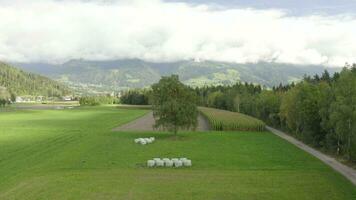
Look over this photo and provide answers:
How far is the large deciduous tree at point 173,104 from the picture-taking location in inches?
2830

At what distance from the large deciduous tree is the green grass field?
23.7 feet

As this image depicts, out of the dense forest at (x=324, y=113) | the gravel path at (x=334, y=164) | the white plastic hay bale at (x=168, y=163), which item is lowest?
the gravel path at (x=334, y=164)

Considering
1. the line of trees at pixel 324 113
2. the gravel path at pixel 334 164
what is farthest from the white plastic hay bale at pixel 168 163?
the line of trees at pixel 324 113

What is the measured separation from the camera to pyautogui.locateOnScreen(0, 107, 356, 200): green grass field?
34.0 meters

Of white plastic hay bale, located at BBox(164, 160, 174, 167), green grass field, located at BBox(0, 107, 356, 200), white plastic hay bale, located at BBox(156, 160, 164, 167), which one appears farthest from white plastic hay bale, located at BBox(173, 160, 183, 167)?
green grass field, located at BBox(0, 107, 356, 200)

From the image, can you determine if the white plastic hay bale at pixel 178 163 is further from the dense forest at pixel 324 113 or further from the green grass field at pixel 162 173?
the dense forest at pixel 324 113

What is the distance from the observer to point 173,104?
235 feet

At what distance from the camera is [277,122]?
341 feet

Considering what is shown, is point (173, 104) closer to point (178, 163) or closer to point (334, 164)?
point (178, 163)

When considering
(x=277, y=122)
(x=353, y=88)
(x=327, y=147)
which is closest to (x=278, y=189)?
(x=353, y=88)

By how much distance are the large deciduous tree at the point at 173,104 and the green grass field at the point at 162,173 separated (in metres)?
7.23

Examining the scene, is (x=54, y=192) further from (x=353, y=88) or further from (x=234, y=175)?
(x=353, y=88)

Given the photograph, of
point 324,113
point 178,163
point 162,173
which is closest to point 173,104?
point 324,113

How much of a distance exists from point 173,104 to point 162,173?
3006cm
